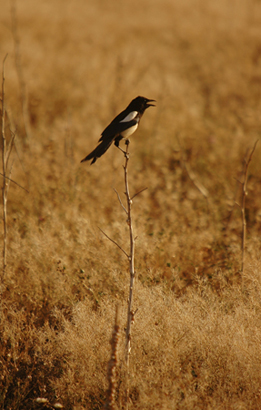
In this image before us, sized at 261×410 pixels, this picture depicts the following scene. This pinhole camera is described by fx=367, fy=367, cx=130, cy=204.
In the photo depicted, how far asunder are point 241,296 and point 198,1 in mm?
16584

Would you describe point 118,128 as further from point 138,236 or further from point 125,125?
point 138,236

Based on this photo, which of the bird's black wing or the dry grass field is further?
the bird's black wing

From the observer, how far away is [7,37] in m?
10.8

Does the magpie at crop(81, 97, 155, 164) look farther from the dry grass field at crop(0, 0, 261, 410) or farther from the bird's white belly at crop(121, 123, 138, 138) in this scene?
the dry grass field at crop(0, 0, 261, 410)

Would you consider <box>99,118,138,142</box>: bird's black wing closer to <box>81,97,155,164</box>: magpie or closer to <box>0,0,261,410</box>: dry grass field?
A: <box>81,97,155,164</box>: magpie

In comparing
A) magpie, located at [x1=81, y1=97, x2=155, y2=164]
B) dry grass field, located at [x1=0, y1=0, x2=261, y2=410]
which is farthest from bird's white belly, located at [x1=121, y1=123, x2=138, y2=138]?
dry grass field, located at [x1=0, y1=0, x2=261, y2=410]

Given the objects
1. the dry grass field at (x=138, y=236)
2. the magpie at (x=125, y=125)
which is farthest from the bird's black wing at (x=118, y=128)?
the dry grass field at (x=138, y=236)

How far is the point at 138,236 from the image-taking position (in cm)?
343

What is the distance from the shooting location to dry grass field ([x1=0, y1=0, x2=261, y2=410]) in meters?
2.33

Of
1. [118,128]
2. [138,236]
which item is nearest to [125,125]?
[118,128]

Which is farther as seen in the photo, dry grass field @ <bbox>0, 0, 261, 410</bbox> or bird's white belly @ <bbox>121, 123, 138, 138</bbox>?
bird's white belly @ <bbox>121, 123, 138, 138</bbox>

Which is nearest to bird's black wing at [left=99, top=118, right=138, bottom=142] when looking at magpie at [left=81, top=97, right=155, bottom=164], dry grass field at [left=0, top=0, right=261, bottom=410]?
magpie at [left=81, top=97, right=155, bottom=164]

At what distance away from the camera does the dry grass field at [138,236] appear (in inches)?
91.7

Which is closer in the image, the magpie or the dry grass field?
the dry grass field
